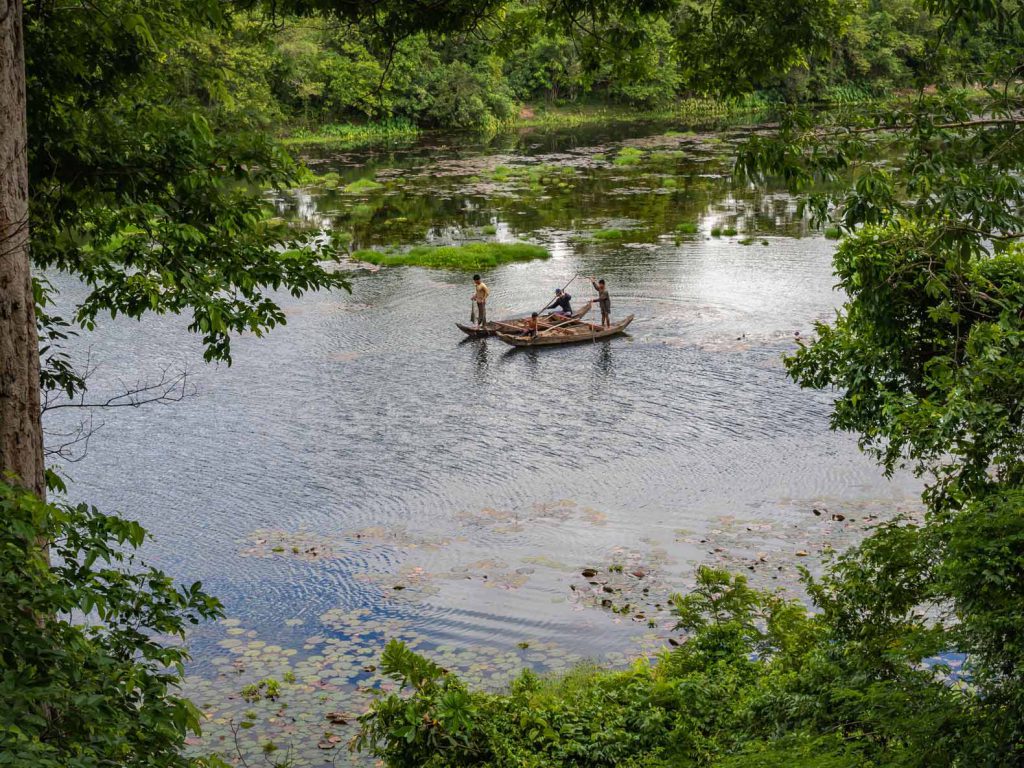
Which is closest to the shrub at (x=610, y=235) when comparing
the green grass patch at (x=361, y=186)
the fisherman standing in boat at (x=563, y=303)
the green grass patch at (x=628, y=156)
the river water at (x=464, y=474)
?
the river water at (x=464, y=474)

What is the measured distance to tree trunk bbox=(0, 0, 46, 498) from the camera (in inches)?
298

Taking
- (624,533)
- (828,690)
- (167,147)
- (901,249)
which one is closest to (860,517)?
(624,533)

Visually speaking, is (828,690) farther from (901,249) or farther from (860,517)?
(860,517)

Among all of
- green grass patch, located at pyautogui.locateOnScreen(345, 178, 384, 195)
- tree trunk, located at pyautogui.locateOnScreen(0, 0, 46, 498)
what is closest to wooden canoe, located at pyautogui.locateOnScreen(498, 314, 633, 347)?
tree trunk, located at pyautogui.locateOnScreen(0, 0, 46, 498)

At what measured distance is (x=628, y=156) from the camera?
59.3 metres

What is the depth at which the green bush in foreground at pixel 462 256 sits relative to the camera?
119 ft

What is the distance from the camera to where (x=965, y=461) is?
10328 millimetres

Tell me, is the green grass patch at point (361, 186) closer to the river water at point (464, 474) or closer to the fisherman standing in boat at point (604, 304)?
the river water at point (464, 474)

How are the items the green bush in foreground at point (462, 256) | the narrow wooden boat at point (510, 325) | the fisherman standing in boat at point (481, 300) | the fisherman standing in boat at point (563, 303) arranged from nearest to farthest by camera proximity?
the narrow wooden boat at point (510, 325)
the fisherman standing in boat at point (481, 300)
the fisherman standing in boat at point (563, 303)
the green bush in foreground at point (462, 256)

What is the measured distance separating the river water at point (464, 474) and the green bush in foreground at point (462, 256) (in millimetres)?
1091

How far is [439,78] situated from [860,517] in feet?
204

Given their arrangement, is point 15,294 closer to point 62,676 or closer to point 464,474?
point 62,676

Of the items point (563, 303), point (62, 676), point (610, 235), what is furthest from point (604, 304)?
point (62, 676)

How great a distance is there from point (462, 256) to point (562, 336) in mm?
10258
